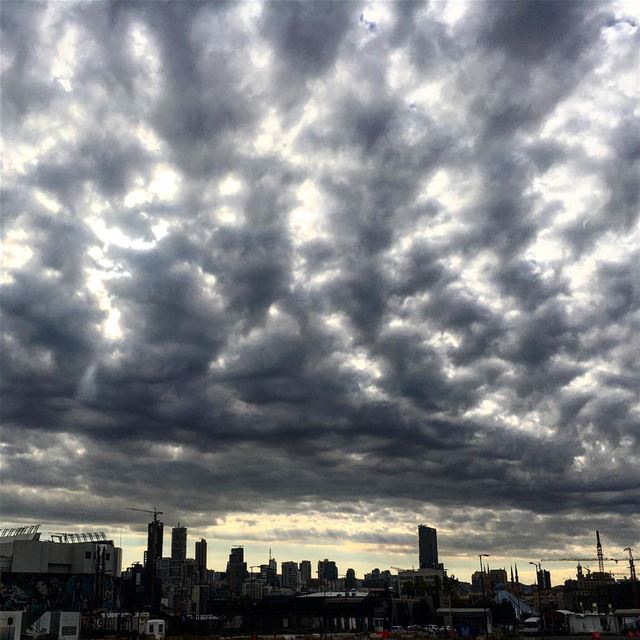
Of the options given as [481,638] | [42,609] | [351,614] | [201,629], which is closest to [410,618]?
[351,614]

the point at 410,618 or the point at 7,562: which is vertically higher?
the point at 7,562

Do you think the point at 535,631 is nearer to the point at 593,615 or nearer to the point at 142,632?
the point at 593,615

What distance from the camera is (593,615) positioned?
14125cm

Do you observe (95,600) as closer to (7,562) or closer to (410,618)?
(7,562)

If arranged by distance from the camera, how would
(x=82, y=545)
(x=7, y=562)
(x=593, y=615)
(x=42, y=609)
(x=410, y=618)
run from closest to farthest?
(x=593, y=615)
(x=42, y=609)
(x=7, y=562)
(x=82, y=545)
(x=410, y=618)

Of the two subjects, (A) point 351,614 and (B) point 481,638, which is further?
(A) point 351,614

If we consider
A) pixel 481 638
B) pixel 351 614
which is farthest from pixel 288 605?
pixel 481 638

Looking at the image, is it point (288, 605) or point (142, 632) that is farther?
point (288, 605)

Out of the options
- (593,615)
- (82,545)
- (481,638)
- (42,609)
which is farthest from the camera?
(82,545)

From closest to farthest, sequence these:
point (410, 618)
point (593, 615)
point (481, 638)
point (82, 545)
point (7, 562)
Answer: point (481, 638)
point (593, 615)
point (7, 562)
point (82, 545)
point (410, 618)

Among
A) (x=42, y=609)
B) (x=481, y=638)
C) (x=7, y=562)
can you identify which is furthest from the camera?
(x=7, y=562)

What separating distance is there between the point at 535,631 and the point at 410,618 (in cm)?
6061

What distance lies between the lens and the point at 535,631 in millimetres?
142500

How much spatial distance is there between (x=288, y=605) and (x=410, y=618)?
107 ft
